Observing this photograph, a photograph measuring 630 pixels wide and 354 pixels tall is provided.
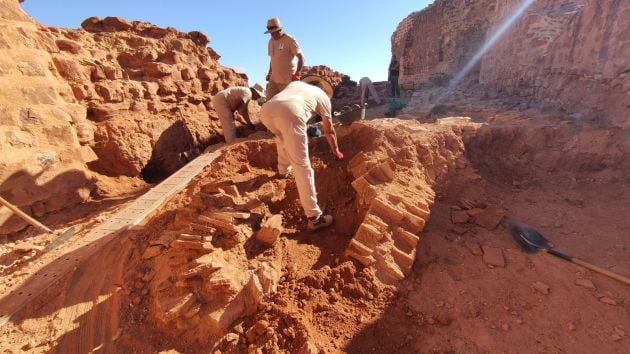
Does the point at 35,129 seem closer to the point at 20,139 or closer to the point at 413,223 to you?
the point at 20,139

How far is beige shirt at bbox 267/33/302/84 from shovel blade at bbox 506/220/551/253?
3785 mm

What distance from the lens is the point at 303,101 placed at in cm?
261

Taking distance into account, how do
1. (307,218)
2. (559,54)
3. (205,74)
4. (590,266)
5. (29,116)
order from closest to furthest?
1. (590,266)
2. (307,218)
3. (29,116)
4. (559,54)
5. (205,74)

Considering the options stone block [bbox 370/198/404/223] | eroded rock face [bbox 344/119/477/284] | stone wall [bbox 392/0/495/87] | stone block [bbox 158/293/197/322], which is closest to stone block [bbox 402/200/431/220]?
eroded rock face [bbox 344/119/477/284]

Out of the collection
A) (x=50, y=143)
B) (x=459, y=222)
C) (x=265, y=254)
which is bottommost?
(x=459, y=222)

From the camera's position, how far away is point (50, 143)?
3604 mm

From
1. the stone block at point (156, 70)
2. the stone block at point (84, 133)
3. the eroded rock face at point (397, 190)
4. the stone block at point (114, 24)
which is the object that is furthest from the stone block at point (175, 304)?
the stone block at point (114, 24)

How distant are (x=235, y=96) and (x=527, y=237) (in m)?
4.73

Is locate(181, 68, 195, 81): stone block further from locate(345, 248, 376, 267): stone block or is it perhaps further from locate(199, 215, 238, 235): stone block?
locate(345, 248, 376, 267): stone block

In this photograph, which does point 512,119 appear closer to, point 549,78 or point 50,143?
point 549,78

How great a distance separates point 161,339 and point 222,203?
3.72 ft

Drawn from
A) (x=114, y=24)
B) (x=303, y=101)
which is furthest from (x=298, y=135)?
(x=114, y=24)

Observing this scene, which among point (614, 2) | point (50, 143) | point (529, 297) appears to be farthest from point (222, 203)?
point (614, 2)

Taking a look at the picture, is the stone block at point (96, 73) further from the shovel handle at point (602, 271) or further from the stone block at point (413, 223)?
the shovel handle at point (602, 271)
